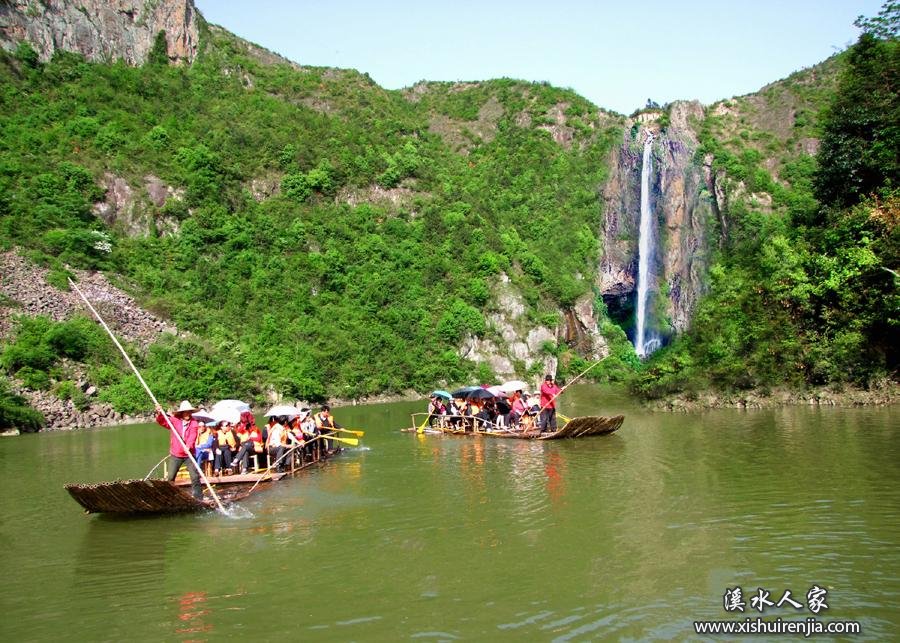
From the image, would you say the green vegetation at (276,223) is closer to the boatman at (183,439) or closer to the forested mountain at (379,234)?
the forested mountain at (379,234)

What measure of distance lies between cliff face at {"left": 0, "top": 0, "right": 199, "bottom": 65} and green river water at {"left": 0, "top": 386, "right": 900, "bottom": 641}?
6801 centimetres

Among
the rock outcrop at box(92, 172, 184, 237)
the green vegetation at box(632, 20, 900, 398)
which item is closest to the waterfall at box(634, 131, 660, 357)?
the green vegetation at box(632, 20, 900, 398)

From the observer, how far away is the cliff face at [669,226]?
59.9m

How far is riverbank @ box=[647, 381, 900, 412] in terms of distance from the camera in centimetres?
2422

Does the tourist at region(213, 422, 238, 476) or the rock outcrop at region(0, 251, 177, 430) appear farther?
the rock outcrop at region(0, 251, 177, 430)

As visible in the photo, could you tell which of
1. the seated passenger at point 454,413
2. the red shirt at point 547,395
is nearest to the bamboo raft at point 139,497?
the red shirt at point 547,395

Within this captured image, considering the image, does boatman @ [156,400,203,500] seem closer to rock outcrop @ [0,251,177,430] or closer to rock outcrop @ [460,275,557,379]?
rock outcrop @ [0,251,177,430]

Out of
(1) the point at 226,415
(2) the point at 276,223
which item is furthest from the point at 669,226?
(1) the point at 226,415

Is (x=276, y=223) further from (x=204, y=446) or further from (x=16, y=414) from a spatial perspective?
→ (x=204, y=446)

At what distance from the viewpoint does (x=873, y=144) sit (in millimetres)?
27922

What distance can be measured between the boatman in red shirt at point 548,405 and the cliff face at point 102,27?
7028cm

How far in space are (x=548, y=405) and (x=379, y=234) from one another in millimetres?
49330

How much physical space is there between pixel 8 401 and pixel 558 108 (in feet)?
268

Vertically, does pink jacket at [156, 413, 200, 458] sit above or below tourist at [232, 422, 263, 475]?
above
